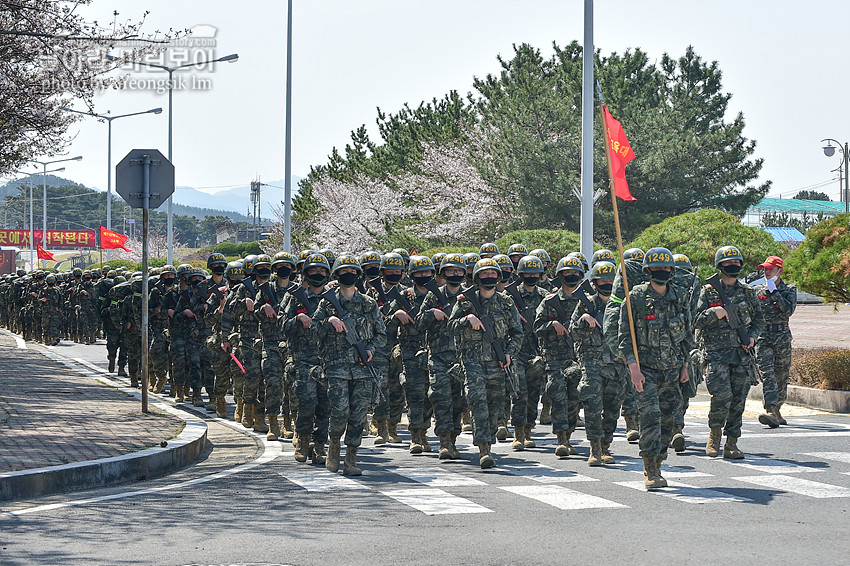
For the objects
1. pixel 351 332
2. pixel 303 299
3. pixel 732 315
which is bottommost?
pixel 351 332

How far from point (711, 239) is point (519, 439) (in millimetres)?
9974

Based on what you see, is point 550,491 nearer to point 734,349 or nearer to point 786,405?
point 734,349

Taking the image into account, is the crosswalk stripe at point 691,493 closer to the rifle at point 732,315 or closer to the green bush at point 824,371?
the rifle at point 732,315

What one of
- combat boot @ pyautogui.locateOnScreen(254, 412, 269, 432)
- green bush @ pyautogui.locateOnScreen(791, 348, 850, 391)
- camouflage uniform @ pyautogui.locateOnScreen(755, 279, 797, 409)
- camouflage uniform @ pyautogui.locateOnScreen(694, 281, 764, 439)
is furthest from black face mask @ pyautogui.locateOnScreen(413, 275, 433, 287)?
green bush @ pyautogui.locateOnScreen(791, 348, 850, 391)

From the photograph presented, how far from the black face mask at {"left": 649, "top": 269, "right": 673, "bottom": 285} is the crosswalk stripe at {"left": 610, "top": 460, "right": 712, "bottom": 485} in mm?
→ 1797

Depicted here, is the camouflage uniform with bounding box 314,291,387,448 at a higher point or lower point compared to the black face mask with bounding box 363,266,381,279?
lower

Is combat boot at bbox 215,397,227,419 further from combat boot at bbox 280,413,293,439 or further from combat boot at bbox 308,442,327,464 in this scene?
combat boot at bbox 308,442,327,464

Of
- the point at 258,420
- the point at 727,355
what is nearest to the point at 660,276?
the point at 727,355

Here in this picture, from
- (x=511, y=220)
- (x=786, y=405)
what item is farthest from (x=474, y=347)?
(x=511, y=220)

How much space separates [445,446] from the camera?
11.5 meters

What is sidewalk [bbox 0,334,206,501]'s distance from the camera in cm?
968

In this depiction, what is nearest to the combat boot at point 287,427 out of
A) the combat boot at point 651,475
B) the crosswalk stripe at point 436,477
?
the crosswalk stripe at point 436,477

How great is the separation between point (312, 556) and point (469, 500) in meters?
2.30

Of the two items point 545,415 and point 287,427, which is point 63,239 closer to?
point 545,415
